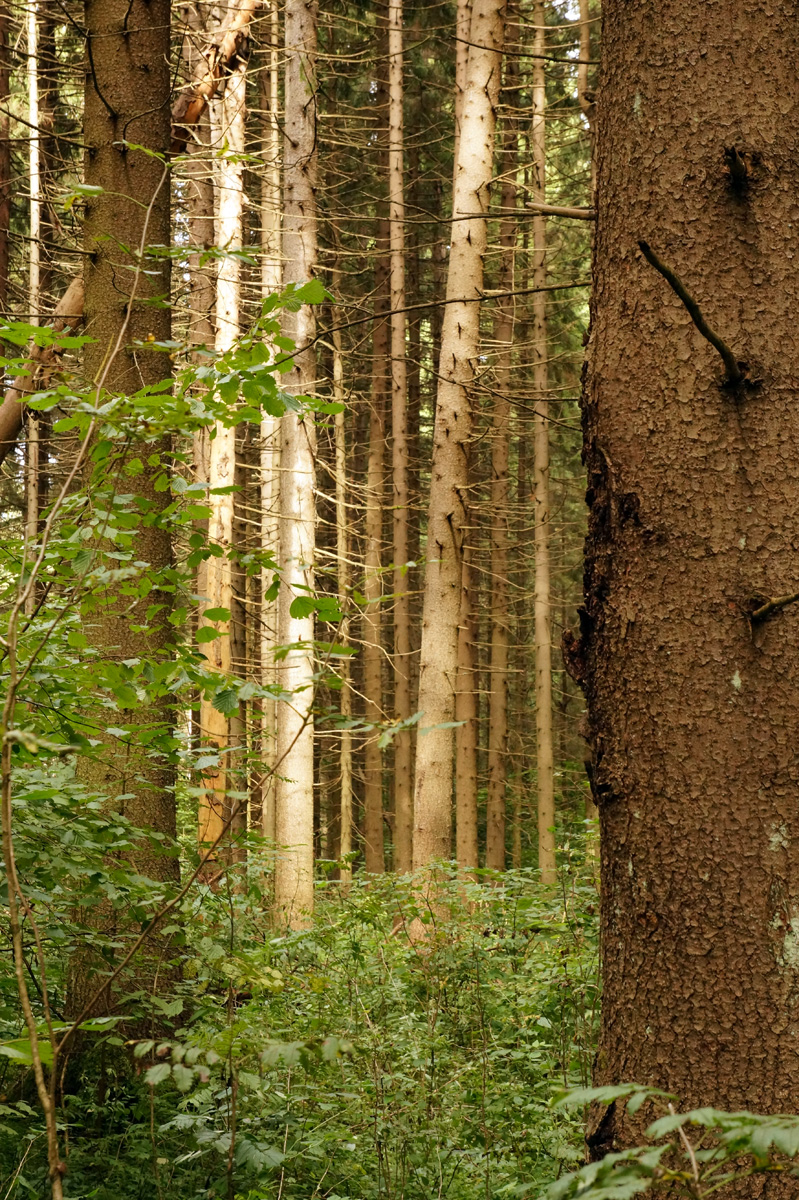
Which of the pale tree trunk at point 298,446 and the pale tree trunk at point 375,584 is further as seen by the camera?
the pale tree trunk at point 375,584

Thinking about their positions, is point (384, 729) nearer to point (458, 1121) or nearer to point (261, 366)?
point (261, 366)

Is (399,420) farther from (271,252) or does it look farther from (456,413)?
(456,413)

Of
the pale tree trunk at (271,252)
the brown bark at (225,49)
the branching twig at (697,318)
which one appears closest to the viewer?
the branching twig at (697,318)

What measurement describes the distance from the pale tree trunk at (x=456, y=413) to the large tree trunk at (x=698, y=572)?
6267 mm

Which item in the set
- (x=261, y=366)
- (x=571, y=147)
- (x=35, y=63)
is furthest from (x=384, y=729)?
(x=571, y=147)

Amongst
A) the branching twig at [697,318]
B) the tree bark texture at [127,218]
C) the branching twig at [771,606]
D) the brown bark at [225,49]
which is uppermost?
the brown bark at [225,49]

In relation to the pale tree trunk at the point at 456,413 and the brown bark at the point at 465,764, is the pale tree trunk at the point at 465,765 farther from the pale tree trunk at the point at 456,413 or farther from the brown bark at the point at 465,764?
the pale tree trunk at the point at 456,413

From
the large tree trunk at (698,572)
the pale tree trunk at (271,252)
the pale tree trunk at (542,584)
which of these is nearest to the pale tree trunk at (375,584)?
the pale tree trunk at (271,252)

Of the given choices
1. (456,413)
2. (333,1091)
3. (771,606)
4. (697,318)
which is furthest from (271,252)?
(771,606)

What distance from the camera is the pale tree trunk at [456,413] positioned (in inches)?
338

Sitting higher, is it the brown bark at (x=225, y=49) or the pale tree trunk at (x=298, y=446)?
the brown bark at (x=225, y=49)

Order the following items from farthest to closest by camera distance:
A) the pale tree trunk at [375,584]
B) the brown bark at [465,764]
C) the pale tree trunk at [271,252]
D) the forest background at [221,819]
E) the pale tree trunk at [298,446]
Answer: the pale tree trunk at [375,584] → the brown bark at [465,764] → the pale tree trunk at [271,252] → the pale tree trunk at [298,446] → the forest background at [221,819]

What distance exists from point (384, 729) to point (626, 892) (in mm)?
694

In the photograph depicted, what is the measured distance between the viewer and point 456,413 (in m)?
8.83
